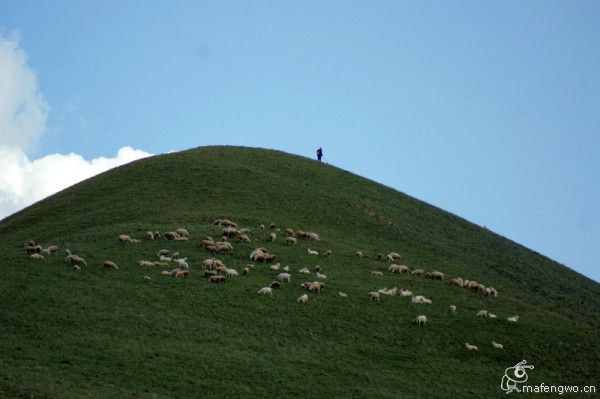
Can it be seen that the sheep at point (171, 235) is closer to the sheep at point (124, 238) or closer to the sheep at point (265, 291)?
the sheep at point (124, 238)

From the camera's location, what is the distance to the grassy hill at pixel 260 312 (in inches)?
1307

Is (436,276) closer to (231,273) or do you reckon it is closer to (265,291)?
(265,291)

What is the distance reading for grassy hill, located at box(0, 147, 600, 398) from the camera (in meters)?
33.2

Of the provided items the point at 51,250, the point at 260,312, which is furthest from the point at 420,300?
the point at 51,250

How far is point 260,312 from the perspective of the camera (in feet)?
139

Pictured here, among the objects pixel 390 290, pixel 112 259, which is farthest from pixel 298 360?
pixel 112 259

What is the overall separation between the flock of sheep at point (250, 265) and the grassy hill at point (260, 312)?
59cm

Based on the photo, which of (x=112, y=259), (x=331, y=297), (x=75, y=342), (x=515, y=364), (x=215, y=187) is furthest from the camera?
(x=215, y=187)

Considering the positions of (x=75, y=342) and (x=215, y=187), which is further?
(x=215, y=187)

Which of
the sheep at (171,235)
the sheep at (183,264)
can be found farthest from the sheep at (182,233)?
the sheep at (183,264)

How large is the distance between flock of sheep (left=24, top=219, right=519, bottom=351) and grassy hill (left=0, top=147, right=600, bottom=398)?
0.59m

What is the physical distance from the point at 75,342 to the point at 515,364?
2085 cm

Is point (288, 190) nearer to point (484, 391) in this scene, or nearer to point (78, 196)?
point (78, 196)

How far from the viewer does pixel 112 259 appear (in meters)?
50.0
